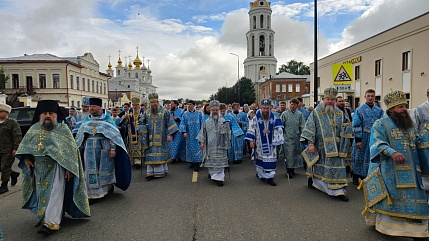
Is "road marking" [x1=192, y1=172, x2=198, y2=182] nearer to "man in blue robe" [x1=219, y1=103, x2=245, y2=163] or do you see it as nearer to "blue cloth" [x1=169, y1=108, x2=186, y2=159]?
"man in blue robe" [x1=219, y1=103, x2=245, y2=163]

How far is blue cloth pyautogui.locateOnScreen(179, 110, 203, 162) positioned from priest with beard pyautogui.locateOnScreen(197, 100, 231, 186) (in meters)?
2.00

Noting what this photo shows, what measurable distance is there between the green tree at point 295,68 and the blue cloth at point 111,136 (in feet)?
304

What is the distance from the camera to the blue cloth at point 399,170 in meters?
3.96

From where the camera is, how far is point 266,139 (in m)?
7.42

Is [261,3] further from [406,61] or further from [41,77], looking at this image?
[406,61]

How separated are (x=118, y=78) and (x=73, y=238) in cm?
10304

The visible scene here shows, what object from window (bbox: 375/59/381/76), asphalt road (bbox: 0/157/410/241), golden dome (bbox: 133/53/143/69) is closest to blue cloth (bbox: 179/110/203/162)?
asphalt road (bbox: 0/157/410/241)

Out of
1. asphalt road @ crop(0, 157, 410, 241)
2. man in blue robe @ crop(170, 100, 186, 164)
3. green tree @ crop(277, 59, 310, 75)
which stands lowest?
asphalt road @ crop(0, 157, 410, 241)

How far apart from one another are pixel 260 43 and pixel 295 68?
530 inches

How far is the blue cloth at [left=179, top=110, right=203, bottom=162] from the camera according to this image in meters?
9.64

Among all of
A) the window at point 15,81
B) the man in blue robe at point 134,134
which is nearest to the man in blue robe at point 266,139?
the man in blue robe at point 134,134

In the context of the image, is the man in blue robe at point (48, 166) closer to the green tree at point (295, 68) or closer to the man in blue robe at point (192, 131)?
the man in blue robe at point (192, 131)

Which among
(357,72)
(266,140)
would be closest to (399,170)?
(266,140)

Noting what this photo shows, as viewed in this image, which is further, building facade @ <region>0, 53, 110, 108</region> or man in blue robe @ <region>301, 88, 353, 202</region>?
building facade @ <region>0, 53, 110, 108</region>
